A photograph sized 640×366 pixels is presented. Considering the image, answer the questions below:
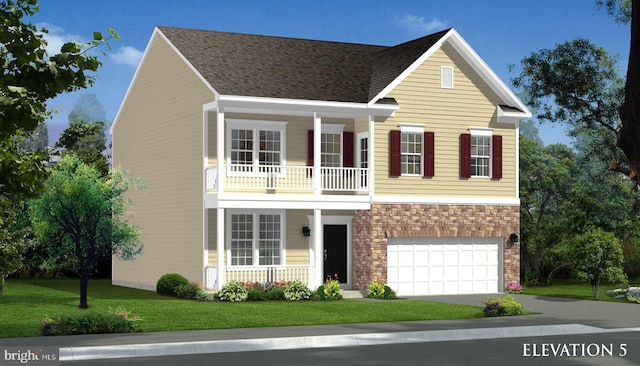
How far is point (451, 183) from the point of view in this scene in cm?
3475

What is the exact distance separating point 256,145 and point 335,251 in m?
4.61

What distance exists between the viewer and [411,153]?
34125mm

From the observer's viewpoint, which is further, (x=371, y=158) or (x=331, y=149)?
(x=331, y=149)

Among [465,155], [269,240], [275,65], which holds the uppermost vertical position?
[275,65]

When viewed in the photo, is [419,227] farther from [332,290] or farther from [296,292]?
[296,292]

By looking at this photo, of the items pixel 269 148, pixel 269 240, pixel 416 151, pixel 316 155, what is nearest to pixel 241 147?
pixel 269 148

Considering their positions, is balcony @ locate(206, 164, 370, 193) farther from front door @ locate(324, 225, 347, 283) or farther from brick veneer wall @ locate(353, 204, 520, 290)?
front door @ locate(324, 225, 347, 283)

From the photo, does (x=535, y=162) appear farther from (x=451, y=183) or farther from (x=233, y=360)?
(x=233, y=360)

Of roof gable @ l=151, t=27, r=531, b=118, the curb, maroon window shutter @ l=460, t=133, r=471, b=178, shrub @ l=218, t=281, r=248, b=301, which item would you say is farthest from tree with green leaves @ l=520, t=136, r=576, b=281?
the curb

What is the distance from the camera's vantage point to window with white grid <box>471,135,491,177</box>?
35.5 meters

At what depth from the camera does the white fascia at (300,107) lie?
30.7 metres

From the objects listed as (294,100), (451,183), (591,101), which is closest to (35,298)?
(294,100)

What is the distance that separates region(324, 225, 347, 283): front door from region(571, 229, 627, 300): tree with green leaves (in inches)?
298

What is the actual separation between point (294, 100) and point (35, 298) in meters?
9.88
